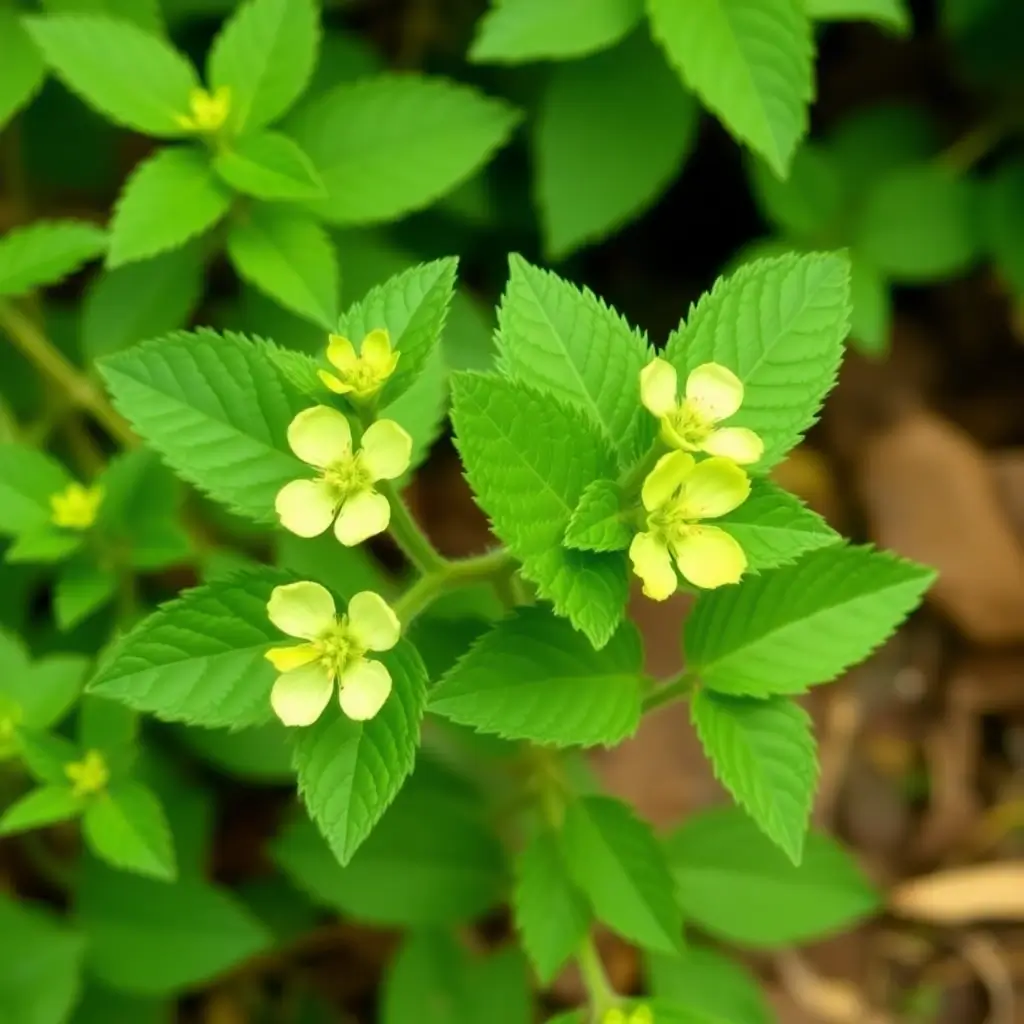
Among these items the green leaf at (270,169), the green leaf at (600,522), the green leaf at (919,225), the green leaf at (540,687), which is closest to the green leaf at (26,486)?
the green leaf at (270,169)

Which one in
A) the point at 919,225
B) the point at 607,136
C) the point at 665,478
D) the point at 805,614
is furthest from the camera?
the point at 919,225

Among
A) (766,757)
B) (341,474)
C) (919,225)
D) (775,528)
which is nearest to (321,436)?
(341,474)

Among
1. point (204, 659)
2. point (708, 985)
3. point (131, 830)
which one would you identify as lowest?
point (708, 985)

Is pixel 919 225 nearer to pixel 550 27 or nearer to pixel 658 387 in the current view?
pixel 550 27

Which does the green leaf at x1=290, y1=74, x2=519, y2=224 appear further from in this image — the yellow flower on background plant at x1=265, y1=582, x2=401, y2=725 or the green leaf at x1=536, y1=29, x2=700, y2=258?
the yellow flower on background plant at x1=265, y1=582, x2=401, y2=725

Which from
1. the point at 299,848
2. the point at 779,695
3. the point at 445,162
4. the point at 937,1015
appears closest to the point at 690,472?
the point at 779,695

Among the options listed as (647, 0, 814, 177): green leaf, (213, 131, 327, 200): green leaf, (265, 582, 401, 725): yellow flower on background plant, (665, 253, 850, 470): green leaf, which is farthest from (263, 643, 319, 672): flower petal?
(647, 0, 814, 177): green leaf
